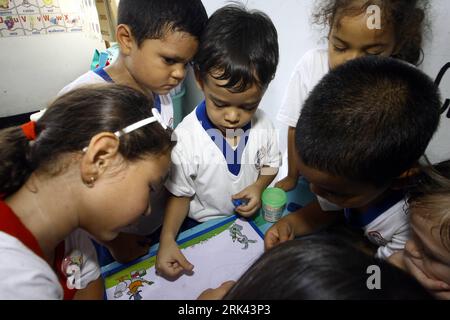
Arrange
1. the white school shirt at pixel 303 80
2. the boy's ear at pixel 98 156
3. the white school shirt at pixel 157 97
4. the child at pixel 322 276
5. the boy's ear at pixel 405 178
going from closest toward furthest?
the child at pixel 322 276 < the boy's ear at pixel 98 156 < the boy's ear at pixel 405 178 < the white school shirt at pixel 157 97 < the white school shirt at pixel 303 80

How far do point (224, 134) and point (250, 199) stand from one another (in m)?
0.19

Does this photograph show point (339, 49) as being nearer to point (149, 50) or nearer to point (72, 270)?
point (149, 50)

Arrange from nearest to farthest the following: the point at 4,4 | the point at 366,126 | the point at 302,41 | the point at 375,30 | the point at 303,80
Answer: the point at 366,126, the point at 375,30, the point at 303,80, the point at 302,41, the point at 4,4

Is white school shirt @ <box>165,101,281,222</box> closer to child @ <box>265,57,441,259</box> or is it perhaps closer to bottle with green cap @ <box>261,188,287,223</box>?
bottle with green cap @ <box>261,188,287,223</box>

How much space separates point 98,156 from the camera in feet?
1.48

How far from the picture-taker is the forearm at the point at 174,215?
690 mm

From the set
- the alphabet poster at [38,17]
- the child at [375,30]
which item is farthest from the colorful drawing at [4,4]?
the child at [375,30]

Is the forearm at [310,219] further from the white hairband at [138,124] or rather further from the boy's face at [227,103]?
the white hairband at [138,124]

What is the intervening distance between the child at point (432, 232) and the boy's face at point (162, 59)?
1.99 ft

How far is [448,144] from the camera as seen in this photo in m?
0.78

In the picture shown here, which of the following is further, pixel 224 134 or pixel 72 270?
pixel 224 134

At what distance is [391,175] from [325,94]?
20 centimetres

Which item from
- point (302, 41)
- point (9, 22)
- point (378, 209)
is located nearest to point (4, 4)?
point (9, 22)

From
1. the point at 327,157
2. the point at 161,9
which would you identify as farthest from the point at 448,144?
the point at 161,9
